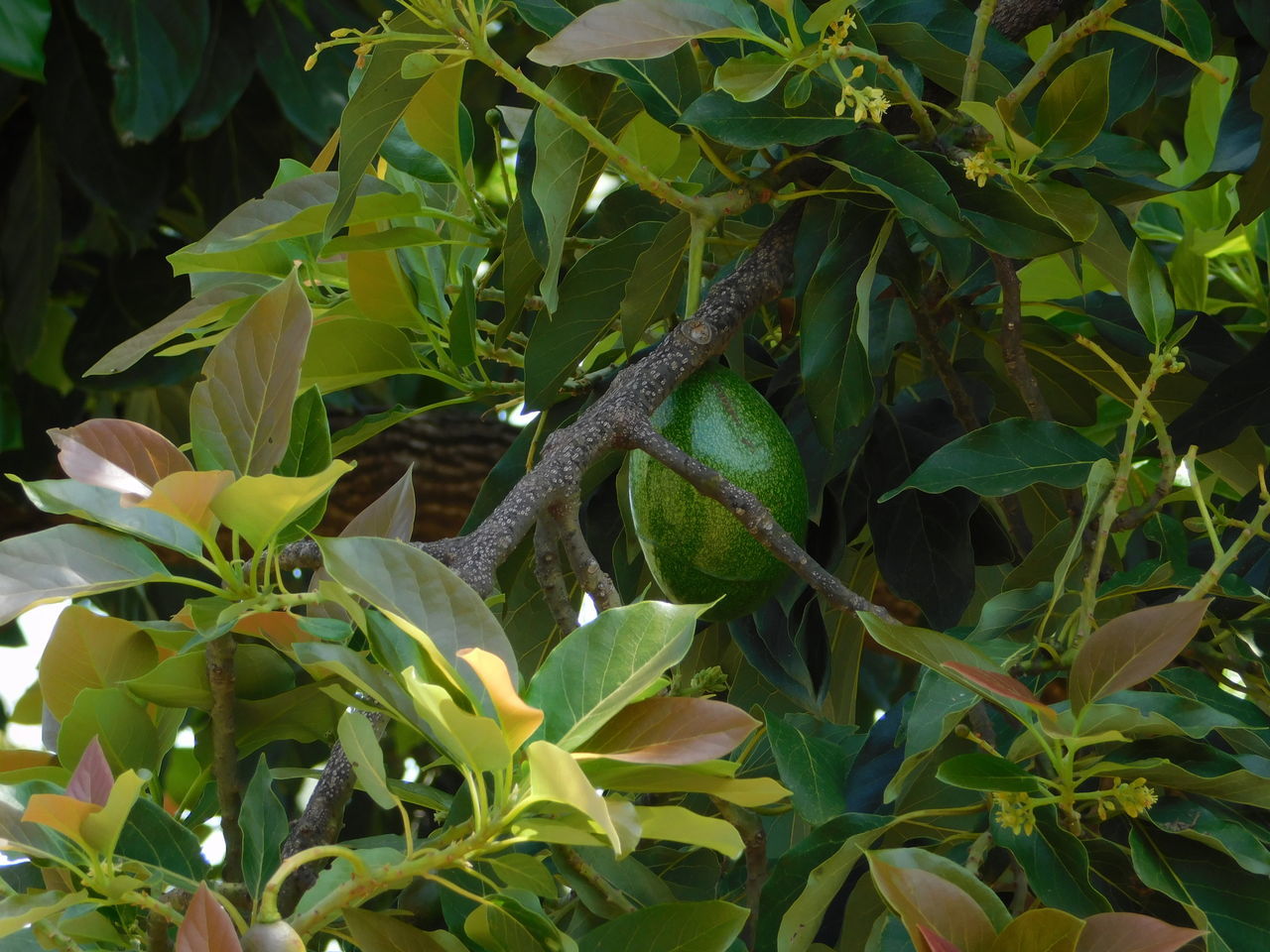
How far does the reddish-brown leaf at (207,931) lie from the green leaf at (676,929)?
0.14m

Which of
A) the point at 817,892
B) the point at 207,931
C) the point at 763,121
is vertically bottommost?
the point at 817,892

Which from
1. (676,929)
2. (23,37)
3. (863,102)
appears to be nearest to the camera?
(676,929)

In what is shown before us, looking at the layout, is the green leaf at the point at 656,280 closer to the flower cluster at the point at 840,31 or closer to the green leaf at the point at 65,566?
the flower cluster at the point at 840,31

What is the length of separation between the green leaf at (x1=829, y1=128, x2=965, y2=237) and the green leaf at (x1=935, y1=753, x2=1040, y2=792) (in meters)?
0.23

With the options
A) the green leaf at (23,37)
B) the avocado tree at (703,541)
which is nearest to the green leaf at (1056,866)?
the avocado tree at (703,541)

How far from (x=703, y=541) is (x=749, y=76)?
0.69 feet

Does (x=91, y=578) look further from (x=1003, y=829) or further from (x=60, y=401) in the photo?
(x=60, y=401)

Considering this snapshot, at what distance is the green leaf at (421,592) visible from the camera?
363 millimetres

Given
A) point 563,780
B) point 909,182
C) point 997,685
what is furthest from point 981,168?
point 563,780

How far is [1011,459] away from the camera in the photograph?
1.96 ft

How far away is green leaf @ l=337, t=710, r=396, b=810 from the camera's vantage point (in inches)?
14.2

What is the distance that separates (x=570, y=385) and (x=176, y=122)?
1.12 metres

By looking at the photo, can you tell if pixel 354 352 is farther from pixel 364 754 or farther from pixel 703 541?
pixel 364 754

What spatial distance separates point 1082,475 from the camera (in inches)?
23.4
